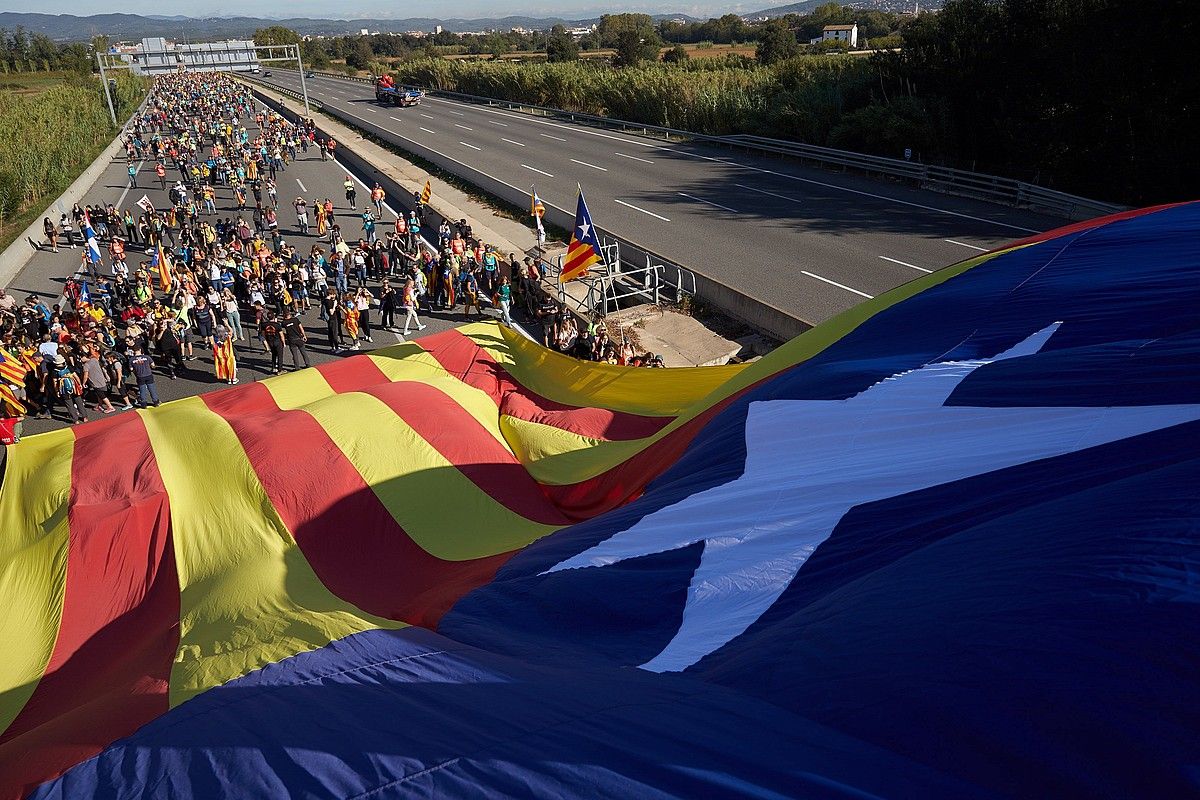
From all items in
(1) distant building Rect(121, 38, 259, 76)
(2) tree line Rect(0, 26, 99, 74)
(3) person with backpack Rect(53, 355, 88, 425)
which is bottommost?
(3) person with backpack Rect(53, 355, 88, 425)

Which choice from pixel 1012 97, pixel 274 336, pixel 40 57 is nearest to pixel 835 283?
pixel 274 336

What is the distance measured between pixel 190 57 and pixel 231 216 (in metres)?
54.4

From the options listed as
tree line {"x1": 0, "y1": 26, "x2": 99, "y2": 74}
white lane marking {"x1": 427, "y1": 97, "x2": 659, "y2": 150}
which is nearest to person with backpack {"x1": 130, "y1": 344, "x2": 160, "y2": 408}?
white lane marking {"x1": 427, "y1": 97, "x2": 659, "y2": 150}

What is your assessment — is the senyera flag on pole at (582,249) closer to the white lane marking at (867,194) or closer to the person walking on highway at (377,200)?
the white lane marking at (867,194)

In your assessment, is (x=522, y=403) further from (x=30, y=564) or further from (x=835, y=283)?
(x=835, y=283)

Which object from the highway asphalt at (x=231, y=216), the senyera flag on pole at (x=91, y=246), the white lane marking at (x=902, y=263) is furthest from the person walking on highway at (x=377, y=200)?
the white lane marking at (x=902, y=263)

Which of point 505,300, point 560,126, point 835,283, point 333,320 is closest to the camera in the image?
point 333,320

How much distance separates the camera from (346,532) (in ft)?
20.7

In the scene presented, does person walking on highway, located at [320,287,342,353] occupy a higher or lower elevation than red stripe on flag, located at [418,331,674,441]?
lower

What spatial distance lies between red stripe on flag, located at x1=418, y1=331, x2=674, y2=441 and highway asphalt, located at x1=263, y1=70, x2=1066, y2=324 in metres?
8.04

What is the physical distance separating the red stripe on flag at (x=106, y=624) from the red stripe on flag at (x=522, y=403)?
3.42 meters

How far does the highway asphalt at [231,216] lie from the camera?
14812mm

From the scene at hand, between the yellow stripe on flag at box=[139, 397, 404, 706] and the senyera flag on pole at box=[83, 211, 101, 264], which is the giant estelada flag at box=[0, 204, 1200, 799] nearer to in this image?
the yellow stripe on flag at box=[139, 397, 404, 706]

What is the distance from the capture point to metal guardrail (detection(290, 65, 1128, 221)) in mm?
20672
